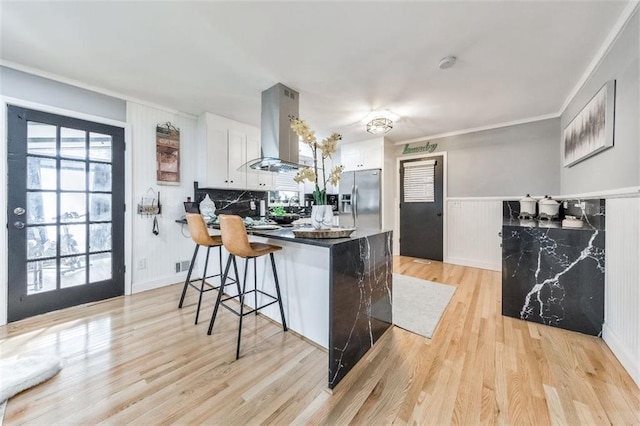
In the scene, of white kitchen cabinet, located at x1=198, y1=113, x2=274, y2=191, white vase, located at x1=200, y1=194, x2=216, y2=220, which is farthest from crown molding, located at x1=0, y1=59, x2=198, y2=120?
white vase, located at x1=200, y1=194, x2=216, y2=220

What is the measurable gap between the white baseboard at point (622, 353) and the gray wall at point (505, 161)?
93.1 inches

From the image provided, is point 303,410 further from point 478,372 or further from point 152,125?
point 152,125

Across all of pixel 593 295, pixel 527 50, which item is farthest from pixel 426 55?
pixel 593 295

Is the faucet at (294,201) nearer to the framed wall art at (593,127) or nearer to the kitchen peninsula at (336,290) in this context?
the kitchen peninsula at (336,290)

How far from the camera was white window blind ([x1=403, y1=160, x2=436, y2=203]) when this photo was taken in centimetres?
453

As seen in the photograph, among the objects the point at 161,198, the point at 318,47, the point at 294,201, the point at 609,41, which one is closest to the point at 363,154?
the point at 294,201

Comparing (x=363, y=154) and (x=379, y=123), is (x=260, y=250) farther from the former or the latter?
(x=363, y=154)

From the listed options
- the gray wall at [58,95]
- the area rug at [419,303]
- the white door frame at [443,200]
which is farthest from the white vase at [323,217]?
the white door frame at [443,200]

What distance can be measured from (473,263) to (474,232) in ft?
1.72

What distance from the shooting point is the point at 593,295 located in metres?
1.95

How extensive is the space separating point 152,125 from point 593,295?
4.87m

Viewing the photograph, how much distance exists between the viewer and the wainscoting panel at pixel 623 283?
149 centimetres

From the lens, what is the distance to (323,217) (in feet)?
5.69

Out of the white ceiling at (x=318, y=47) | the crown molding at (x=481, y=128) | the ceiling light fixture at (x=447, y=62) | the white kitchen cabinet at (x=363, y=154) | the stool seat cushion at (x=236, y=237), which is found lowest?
the stool seat cushion at (x=236, y=237)
